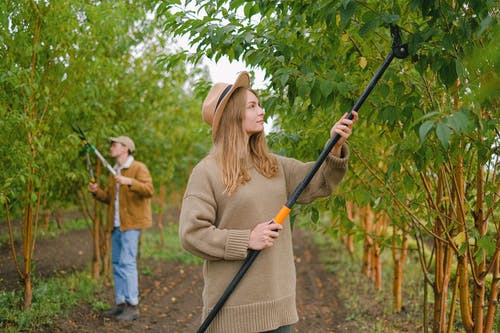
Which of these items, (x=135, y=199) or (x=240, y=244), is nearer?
(x=240, y=244)

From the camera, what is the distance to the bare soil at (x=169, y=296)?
5.88 m

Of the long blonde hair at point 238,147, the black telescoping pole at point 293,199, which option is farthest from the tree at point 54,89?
the black telescoping pole at point 293,199

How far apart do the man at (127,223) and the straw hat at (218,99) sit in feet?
10.9

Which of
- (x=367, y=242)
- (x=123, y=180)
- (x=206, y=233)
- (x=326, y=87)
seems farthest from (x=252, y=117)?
(x=367, y=242)

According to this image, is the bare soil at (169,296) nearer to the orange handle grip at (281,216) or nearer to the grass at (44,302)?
the grass at (44,302)

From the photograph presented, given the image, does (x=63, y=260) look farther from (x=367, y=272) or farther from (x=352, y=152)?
(x=352, y=152)

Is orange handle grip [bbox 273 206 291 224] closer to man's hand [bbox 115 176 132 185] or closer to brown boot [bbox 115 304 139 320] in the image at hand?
man's hand [bbox 115 176 132 185]

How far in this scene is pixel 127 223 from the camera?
605cm

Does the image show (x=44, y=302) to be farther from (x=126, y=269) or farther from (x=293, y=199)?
(x=293, y=199)

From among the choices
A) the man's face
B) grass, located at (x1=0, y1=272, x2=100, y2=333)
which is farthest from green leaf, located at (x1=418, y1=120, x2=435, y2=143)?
the man's face

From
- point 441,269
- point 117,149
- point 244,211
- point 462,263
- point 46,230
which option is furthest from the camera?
point 46,230

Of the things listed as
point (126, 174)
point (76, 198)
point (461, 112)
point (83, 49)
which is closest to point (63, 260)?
point (76, 198)

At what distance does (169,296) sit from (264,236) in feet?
18.7

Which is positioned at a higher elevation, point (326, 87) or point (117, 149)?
point (117, 149)
